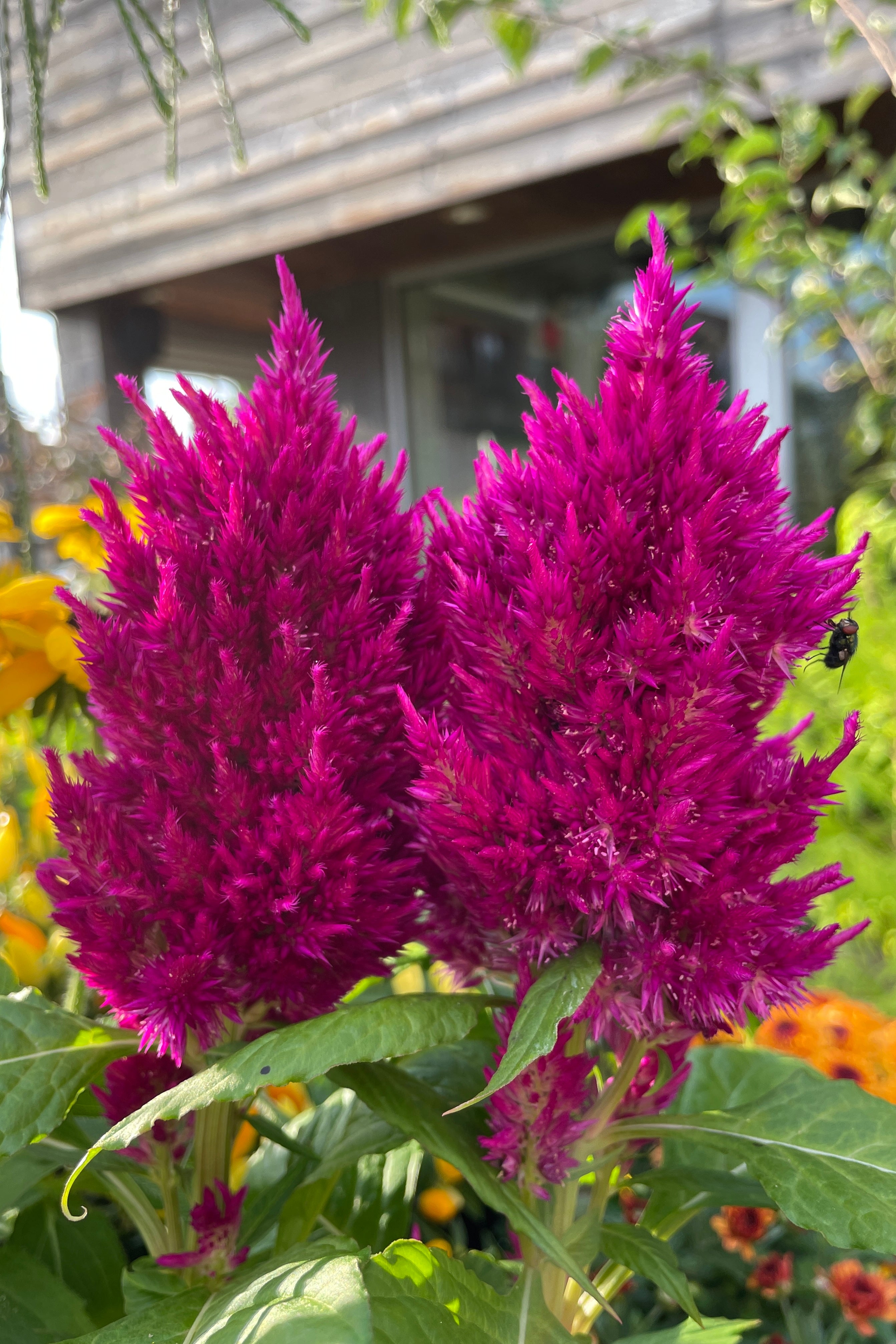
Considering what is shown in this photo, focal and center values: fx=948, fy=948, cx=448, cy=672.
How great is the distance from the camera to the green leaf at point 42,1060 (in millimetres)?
588

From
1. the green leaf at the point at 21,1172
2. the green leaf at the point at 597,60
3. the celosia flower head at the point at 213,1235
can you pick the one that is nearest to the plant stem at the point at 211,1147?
the celosia flower head at the point at 213,1235

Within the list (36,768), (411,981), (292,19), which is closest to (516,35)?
(292,19)

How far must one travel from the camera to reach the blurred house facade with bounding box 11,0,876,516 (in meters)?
3.24

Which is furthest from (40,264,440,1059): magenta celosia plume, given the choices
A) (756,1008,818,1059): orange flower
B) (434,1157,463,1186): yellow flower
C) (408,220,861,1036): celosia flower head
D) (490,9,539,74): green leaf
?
(490,9,539,74): green leaf

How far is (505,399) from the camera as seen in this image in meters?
4.97

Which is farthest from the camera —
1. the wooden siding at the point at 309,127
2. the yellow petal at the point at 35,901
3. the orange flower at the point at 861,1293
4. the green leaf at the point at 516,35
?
the wooden siding at the point at 309,127

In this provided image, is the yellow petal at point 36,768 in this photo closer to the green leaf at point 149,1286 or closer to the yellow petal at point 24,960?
the yellow petal at point 24,960

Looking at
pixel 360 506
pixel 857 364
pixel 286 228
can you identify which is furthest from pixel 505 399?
pixel 360 506

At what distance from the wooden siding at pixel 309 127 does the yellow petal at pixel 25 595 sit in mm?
2389

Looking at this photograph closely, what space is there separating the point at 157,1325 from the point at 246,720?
0.36 meters

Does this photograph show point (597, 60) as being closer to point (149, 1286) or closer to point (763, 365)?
point (763, 365)

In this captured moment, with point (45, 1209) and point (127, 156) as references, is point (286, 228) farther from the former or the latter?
point (45, 1209)

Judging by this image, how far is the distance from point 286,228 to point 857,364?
2383 millimetres

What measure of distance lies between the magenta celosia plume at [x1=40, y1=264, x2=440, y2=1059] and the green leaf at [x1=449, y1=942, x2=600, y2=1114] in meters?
0.11
